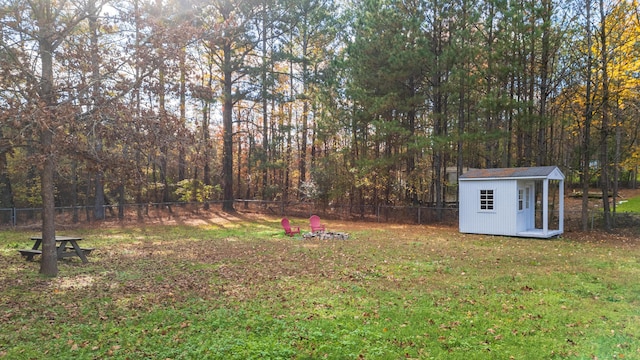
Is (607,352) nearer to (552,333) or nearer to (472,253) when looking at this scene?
(552,333)

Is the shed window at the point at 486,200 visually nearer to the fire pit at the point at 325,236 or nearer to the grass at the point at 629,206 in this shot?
the fire pit at the point at 325,236

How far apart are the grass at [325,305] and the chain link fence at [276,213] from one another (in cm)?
717

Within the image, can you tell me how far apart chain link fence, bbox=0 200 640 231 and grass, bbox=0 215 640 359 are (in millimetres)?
7171

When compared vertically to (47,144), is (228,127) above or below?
above

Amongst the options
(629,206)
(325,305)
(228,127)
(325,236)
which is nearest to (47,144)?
(325,305)

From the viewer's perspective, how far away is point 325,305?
5980 millimetres

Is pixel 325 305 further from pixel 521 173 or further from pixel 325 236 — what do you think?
pixel 521 173

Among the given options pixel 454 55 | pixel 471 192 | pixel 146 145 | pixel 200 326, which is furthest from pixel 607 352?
pixel 454 55

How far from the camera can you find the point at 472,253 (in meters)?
10.9

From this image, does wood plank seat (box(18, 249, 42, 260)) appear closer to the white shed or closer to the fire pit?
the fire pit

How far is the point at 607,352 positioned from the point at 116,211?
77.1 ft

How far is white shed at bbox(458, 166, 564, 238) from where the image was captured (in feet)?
47.3

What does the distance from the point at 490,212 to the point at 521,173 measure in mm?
1895

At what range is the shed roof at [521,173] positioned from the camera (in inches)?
Answer: 559
